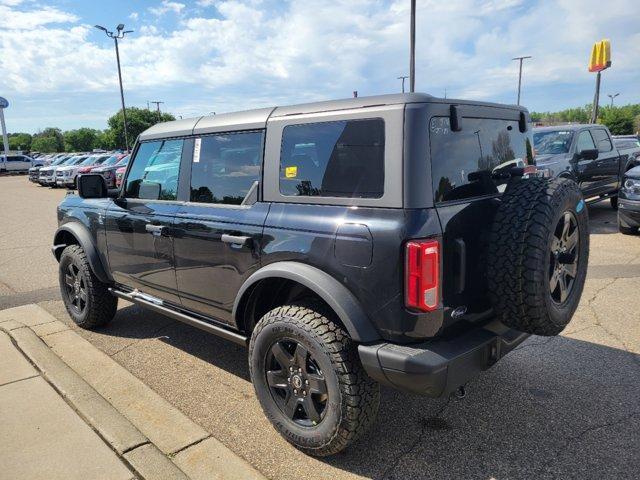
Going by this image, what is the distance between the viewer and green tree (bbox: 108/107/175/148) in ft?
237

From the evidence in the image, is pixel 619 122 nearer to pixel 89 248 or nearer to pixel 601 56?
pixel 601 56

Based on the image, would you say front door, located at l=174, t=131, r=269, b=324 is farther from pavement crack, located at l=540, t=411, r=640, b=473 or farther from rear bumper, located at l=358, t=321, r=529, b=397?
pavement crack, located at l=540, t=411, r=640, b=473

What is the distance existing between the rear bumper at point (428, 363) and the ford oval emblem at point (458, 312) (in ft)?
0.41

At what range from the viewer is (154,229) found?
3674 mm

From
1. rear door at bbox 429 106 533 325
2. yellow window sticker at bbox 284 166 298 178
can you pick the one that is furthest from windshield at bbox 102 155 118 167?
rear door at bbox 429 106 533 325

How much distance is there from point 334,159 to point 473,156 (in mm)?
777

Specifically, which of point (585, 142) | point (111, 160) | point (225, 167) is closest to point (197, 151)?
point (225, 167)

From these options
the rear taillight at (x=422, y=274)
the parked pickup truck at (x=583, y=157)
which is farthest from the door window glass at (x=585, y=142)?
the rear taillight at (x=422, y=274)

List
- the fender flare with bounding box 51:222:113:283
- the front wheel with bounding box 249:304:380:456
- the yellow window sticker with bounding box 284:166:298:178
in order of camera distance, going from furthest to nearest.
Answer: the fender flare with bounding box 51:222:113:283 < the yellow window sticker with bounding box 284:166:298:178 < the front wheel with bounding box 249:304:380:456

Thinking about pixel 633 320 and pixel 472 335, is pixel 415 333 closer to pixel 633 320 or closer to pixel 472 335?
pixel 472 335

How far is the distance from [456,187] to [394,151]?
422mm

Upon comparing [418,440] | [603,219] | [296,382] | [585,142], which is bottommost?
[418,440]

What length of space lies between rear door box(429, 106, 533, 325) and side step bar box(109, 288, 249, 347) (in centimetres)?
144

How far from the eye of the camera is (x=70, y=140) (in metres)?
106
